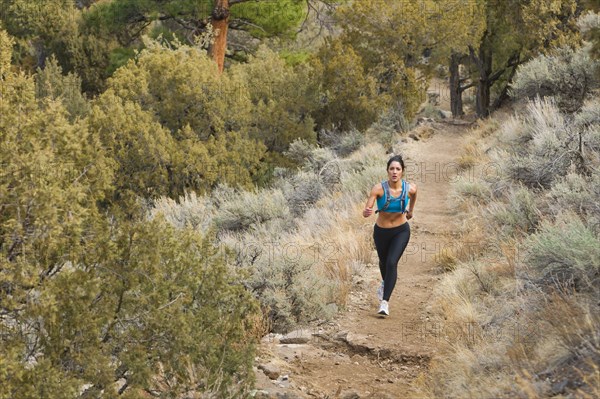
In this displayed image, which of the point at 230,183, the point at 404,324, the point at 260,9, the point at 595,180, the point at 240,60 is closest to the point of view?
the point at 404,324

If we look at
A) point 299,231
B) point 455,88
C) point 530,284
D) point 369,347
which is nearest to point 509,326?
point 530,284

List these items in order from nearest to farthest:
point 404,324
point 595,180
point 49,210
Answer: point 49,210
point 404,324
point 595,180

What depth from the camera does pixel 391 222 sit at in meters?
7.43

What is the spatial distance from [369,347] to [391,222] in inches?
53.7

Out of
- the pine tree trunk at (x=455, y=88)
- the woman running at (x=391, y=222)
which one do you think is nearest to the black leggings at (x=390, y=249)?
the woman running at (x=391, y=222)

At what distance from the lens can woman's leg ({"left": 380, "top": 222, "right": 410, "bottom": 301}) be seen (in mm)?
7289

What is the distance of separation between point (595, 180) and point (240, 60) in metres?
17.9

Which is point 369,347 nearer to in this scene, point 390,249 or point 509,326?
point 390,249

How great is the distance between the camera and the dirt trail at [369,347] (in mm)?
5840

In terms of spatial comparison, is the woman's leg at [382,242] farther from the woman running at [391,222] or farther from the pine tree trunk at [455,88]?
the pine tree trunk at [455,88]

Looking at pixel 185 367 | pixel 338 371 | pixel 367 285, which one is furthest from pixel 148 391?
pixel 367 285

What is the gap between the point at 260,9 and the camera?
Result: 2098cm

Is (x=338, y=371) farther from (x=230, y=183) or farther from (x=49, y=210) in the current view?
(x=230, y=183)

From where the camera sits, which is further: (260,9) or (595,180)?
(260,9)
